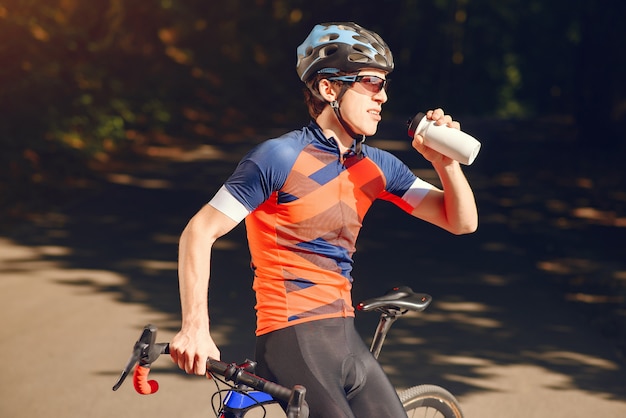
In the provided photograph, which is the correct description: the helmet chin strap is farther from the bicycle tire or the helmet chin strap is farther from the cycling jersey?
the bicycle tire

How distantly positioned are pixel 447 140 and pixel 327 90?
42 centimetres

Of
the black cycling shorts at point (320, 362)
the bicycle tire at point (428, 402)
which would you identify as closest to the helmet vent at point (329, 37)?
the black cycling shorts at point (320, 362)

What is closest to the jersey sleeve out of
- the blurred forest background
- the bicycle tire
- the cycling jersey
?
the cycling jersey

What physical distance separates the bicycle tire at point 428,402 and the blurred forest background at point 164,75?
8.89 metres

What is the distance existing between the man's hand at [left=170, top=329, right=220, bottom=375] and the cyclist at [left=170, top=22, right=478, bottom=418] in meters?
0.24

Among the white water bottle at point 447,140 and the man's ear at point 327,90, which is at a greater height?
the man's ear at point 327,90

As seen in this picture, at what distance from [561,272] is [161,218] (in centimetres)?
504

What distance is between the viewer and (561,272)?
32.7 feet

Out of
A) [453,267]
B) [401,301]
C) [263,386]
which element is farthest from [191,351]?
[453,267]

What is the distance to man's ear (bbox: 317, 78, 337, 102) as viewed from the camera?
10.2 ft

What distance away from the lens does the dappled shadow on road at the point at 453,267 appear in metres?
7.12

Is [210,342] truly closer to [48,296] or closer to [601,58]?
[48,296]

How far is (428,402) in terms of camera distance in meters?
4.04

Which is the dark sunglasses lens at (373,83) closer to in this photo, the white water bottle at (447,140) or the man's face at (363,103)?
the man's face at (363,103)
